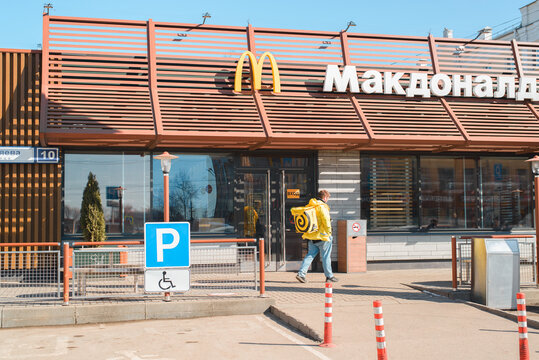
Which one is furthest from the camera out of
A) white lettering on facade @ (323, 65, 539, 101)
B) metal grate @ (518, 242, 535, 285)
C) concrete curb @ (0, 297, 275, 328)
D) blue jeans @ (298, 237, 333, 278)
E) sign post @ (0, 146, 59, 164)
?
white lettering on facade @ (323, 65, 539, 101)

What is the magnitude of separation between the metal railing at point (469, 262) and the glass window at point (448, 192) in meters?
3.52

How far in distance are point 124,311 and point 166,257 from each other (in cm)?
105

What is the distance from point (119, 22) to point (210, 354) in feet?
29.5

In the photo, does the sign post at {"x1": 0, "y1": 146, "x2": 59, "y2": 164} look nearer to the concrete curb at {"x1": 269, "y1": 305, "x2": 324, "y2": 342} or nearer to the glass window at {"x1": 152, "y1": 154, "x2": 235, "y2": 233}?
the glass window at {"x1": 152, "y1": 154, "x2": 235, "y2": 233}

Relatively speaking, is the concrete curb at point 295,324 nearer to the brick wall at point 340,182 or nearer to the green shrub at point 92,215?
the green shrub at point 92,215

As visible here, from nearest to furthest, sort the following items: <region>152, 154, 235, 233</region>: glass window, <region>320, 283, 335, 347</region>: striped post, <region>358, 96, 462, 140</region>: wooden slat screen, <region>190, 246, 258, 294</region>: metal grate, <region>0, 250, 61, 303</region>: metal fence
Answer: <region>320, 283, 335, 347</region>: striped post < <region>0, 250, 61, 303</region>: metal fence < <region>190, 246, 258, 294</region>: metal grate < <region>358, 96, 462, 140</region>: wooden slat screen < <region>152, 154, 235, 233</region>: glass window

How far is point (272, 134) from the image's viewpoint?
42.8 ft

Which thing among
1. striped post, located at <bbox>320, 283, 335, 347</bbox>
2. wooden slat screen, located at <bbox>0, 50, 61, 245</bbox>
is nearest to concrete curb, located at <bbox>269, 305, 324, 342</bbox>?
striped post, located at <bbox>320, 283, 335, 347</bbox>

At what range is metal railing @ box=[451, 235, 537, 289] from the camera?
11.6m

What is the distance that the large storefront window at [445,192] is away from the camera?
15.2m

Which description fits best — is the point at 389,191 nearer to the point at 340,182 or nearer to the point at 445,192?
the point at 340,182

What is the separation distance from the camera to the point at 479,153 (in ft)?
51.5

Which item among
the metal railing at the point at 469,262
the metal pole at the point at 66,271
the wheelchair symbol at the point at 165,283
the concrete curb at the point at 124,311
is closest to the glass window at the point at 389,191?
the metal railing at the point at 469,262

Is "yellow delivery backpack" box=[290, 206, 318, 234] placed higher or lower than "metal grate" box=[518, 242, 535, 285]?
higher
